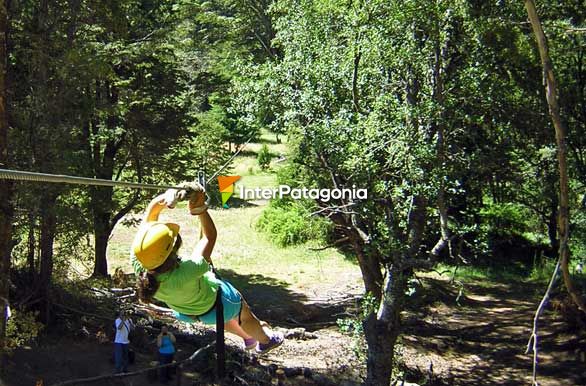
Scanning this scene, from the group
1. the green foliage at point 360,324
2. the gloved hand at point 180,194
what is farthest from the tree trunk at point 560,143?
the green foliage at point 360,324

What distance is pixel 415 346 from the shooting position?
42.6ft

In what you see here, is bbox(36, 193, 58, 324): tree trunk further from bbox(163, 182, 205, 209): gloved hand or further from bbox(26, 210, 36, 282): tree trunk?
bbox(163, 182, 205, 209): gloved hand

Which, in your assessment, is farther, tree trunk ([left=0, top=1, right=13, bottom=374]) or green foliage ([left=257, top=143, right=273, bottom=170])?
green foliage ([left=257, top=143, right=273, bottom=170])

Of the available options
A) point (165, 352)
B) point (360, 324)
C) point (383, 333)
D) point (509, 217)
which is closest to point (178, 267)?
point (383, 333)

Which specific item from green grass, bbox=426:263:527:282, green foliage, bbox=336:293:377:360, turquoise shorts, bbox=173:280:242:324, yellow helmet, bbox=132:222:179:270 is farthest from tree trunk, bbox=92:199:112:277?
yellow helmet, bbox=132:222:179:270

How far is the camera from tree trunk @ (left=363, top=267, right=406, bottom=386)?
934 centimetres

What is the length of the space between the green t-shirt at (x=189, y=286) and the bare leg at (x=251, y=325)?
1.41ft

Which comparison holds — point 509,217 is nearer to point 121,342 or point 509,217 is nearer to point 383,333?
point 383,333

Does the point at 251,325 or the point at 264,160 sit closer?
the point at 251,325

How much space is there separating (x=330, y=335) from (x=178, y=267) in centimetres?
1024

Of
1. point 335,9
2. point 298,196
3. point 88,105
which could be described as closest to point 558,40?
point 335,9

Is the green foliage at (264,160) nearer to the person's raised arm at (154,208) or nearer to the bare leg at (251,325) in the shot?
the bare leg at (251,325)

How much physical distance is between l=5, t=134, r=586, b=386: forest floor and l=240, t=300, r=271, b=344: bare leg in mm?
6010

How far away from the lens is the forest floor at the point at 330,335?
1033cm
